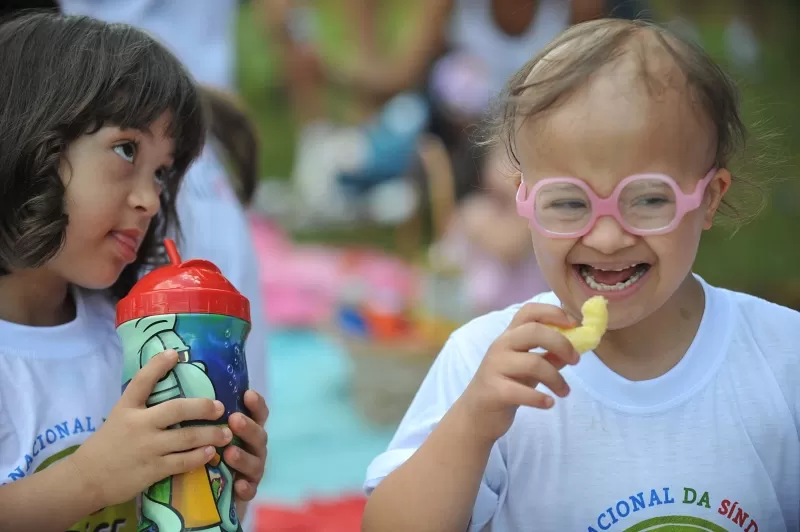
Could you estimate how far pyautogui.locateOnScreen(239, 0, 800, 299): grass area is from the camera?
466 cm

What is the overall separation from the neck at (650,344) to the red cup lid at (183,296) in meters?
0.49

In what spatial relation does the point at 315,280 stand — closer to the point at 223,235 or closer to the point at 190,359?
the point at 223,235

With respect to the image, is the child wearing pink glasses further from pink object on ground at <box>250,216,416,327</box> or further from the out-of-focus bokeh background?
pink object on ground at <box>250,216,416,327</box>

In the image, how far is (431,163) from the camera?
5734 mm

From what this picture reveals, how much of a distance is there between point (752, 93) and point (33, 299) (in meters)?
2.10

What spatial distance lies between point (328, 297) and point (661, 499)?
364 cm

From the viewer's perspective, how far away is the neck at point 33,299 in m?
1.41

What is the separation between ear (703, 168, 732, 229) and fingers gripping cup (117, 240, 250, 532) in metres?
0.60

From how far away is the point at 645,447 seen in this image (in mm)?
1255

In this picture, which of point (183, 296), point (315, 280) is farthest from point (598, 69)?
point (315, 280)

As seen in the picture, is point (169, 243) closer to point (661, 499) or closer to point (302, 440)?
point (661, 499)

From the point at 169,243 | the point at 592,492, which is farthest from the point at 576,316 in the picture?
the point at 169,243

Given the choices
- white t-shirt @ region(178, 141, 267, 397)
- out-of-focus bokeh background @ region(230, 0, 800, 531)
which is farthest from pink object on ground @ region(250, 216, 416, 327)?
white t-shirt @ region(178, 141, 267, 397)

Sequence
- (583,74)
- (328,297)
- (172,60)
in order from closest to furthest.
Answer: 1. (583,74)
2. (172,60)
3. (328,297)
